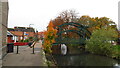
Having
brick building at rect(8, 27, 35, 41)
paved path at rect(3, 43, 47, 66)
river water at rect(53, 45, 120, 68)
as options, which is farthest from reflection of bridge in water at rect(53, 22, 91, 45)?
brick building at rect(8, 27, 35, 41)

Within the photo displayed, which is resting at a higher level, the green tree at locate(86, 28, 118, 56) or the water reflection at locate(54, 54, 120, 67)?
the green tree at locate(86, 28, 118, 56)

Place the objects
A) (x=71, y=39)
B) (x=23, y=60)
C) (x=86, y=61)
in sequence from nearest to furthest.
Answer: (x=23, y=60) → (x=86, y=61) → (x=71, y=39)

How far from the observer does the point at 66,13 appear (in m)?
35.9

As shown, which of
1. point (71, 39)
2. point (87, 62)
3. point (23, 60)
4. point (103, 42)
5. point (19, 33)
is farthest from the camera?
point (19, 33)

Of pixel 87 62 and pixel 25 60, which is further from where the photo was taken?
pixel 87 62

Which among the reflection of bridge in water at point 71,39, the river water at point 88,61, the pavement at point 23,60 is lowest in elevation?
the river water at point 88,61

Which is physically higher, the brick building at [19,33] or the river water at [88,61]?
the brick building at [19,33]

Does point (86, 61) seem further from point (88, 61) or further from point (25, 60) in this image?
point (25, 60)

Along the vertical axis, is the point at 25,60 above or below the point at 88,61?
above

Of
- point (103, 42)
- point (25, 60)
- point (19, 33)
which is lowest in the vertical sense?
point (25, 60)

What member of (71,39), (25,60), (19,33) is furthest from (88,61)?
(19,33)

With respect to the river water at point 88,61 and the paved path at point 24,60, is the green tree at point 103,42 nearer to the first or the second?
the river water at point 88,61

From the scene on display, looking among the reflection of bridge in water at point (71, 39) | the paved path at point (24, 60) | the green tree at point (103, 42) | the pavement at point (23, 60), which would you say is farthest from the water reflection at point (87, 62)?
the reflection of bridge in water at point (71, 39)

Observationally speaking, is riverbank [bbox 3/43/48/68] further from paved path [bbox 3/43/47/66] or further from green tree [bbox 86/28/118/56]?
green tree [bbox 86/28/118/56]
